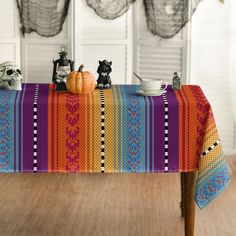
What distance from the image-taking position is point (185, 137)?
3.60 metres

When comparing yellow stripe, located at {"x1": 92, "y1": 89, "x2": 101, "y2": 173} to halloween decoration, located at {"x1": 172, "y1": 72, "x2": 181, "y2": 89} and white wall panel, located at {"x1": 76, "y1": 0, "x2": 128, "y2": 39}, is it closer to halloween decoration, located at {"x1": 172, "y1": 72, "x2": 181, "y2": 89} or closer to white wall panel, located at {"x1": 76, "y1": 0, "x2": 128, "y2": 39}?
halloween decoration, located at {"x1": 172, "y1": 72, "x2": 181, "y2": 89}

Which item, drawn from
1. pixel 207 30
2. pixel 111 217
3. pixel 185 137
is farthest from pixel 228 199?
pixel 207 30

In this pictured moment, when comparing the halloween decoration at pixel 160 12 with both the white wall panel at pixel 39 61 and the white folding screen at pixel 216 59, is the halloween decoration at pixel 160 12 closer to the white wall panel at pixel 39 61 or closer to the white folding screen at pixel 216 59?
the white folding screen at pixel 216 59

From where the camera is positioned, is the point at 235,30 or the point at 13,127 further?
the point at 235,30

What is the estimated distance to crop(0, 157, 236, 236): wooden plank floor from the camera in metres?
4.01

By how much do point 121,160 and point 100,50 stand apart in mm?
2067

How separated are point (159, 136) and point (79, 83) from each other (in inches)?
20.2

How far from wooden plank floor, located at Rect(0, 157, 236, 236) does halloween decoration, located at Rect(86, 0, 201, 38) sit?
Answer: 1.16 m

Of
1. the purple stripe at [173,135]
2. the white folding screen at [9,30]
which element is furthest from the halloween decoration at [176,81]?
the white folding screen at [9,30]

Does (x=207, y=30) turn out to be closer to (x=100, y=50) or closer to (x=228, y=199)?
(x=100, y=50)

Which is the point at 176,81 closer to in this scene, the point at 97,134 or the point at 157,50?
→ the point at 97,134

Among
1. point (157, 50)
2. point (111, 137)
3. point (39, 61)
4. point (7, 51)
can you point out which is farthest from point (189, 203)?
point (7, 51)

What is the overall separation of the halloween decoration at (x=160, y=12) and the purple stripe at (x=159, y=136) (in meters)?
1.95

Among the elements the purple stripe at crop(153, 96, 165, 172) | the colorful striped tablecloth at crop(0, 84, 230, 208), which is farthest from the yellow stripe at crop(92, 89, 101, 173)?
the purple stripe at crop(153, 96, 165, 172)
